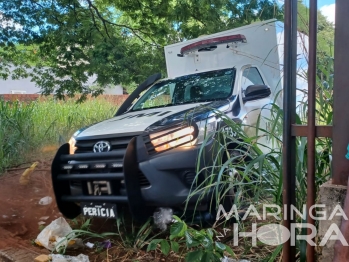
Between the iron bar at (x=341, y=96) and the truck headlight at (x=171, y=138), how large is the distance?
1645 millimetres

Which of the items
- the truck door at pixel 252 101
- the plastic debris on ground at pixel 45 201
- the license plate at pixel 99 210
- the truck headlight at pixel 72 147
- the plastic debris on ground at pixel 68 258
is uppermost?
the truck door at pixel 252 101

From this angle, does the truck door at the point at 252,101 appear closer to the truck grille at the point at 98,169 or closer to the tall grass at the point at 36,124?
the truck grille at the point at 98,169

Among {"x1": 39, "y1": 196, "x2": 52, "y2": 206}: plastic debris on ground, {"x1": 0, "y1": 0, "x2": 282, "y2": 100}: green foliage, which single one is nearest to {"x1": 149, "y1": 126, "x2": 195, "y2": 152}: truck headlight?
{"x1": 39, "y1": 196, "x2": 52, "y2": 206}: plastic debris on ground

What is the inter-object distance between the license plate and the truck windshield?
1.73m

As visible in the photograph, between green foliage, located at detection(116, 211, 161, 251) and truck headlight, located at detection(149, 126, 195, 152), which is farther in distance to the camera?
green foliage, located at detection(116, 211, 161, 251)

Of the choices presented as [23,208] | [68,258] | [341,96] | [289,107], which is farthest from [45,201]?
[341,96]

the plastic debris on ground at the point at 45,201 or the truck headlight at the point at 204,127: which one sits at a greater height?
the truck headlight at the point at 204,127

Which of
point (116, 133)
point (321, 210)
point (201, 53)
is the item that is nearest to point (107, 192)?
point (116, 133)

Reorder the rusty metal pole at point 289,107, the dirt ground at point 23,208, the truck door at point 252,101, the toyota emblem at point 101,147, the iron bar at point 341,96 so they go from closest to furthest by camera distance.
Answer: the iron bar at point 341,96 → the rusty metal pole at point 289,107 → the toyota emblem at point 101,147 → the dirt ground at point 23,208 → the truck door at point 252,101

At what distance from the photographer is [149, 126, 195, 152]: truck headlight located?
10.3 ft

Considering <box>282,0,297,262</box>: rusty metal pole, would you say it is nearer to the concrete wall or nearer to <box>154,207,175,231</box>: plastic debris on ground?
<box>154,207,175,231</box>: plastic debris on ground

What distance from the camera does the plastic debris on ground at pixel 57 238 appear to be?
3270mm

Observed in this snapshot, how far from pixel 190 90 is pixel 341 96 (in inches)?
125

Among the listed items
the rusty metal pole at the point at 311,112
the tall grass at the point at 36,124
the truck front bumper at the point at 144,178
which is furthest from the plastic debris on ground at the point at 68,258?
the tall grass at the point at 36,124
